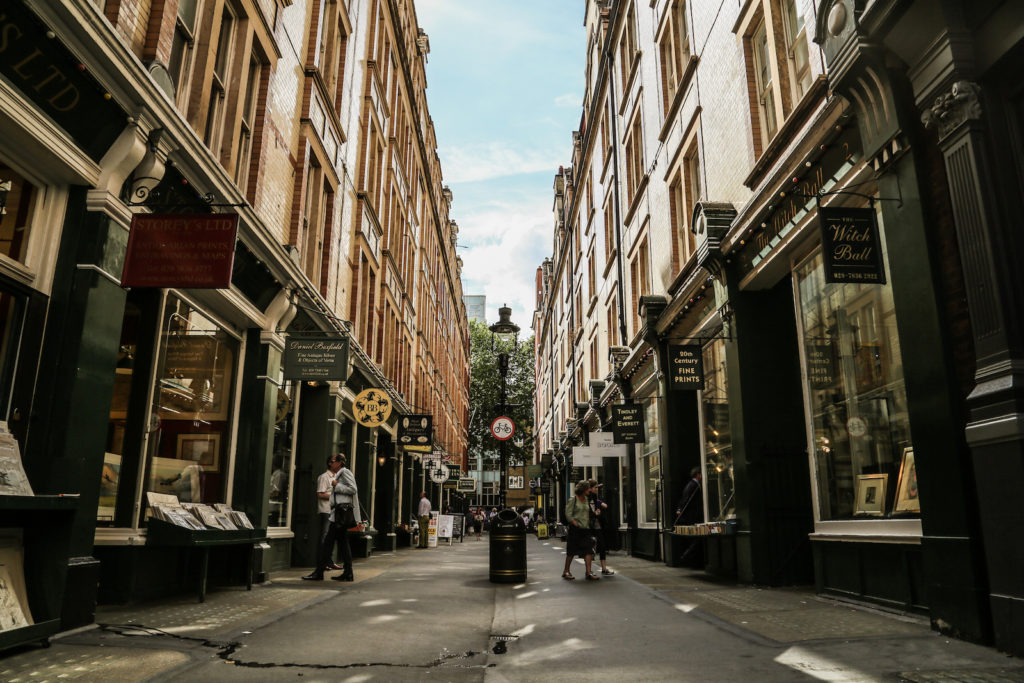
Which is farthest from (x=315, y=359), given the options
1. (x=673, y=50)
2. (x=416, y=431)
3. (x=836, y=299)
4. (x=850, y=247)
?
(x=416, y=431)

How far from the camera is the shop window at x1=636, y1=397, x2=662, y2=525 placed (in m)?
16.7

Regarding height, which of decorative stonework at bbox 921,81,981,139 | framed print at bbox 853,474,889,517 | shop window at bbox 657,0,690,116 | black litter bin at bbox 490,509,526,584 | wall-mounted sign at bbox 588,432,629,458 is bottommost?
black litter bin at bbox 490,509,526,584

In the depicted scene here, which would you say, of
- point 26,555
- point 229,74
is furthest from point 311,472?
point 26,555

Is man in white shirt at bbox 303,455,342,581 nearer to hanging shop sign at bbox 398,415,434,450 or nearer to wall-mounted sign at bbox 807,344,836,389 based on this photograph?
wall-mounted sign at bbox 807,344,836,389

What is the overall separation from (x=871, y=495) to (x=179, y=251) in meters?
7.54

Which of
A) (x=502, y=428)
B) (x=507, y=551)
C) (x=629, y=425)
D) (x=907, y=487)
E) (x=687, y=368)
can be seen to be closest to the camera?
(x=907, y=487)

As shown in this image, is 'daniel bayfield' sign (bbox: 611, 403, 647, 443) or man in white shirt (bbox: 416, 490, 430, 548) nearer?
'daniel bayfield' sign (bbox: 611, 403, 647, 443)

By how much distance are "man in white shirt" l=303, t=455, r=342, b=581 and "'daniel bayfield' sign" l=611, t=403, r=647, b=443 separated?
299 inches

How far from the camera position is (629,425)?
17000 mm

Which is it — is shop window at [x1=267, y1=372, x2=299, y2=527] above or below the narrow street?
above

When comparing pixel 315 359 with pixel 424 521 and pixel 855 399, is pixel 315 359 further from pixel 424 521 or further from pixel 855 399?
pixel 424 521

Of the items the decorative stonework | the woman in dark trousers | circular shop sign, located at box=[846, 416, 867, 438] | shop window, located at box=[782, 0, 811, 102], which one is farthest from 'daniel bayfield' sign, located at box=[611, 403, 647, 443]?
the decorative stonework

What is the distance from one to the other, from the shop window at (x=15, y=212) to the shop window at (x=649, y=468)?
42.6 feet

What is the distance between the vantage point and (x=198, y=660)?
4742 mm
